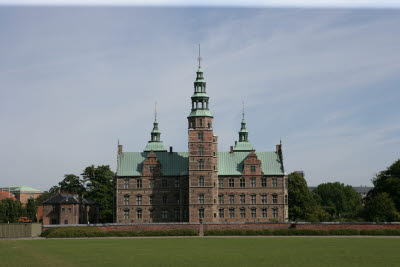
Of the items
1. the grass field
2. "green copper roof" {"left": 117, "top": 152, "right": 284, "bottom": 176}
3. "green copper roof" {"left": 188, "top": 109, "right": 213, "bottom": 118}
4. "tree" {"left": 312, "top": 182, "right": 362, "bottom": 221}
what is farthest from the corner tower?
"tree" {"left": 312, "top": 182, "right": 362, "bottom": 221}

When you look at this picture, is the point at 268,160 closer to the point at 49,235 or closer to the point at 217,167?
the point at 217,167

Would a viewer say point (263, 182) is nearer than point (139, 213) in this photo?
No

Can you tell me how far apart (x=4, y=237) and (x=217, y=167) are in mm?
31127

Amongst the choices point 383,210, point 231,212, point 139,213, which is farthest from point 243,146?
point 383,210

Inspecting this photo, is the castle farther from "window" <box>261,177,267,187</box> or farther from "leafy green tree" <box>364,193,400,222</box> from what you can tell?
"leafy green tree" <box>364,193,400,222</box>

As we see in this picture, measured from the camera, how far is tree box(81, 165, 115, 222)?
287 ft

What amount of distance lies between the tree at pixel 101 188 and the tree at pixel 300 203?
29.6 metres

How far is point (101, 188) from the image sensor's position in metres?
87.7

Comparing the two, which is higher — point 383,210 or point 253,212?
point 383,210

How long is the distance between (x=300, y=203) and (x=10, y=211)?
2080 inches

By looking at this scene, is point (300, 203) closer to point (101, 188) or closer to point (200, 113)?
point (200, 113)

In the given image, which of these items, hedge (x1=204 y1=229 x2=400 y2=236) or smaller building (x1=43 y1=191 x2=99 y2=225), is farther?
smaller building (x1=43 y1=191 x2=99 y2=225)

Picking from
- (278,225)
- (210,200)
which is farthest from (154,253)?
(210,200)

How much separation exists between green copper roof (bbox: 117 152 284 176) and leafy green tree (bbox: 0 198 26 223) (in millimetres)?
29077
